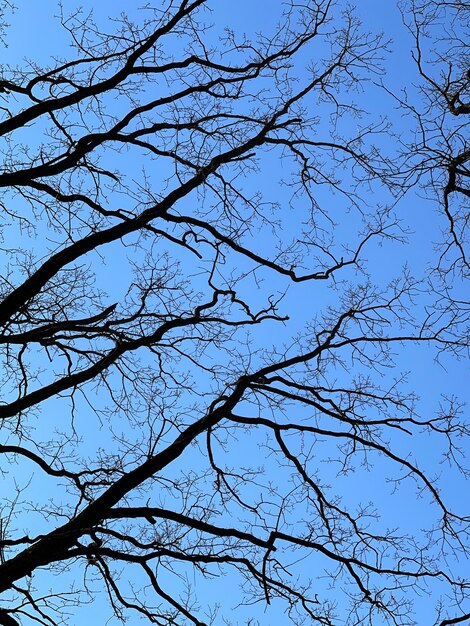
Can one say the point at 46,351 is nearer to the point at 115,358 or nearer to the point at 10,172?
the point at 115,358

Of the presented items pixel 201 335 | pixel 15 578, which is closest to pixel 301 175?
pixel 201 335

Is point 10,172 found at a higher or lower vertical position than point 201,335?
higher

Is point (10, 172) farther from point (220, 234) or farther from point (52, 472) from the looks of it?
point (52, 472)

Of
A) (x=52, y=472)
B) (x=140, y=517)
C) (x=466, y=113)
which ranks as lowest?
(x=140, y=517)

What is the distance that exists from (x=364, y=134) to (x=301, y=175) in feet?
2.46

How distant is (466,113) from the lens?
22.7ft

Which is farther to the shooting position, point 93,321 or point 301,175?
point 301,175

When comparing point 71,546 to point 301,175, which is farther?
point 301,175

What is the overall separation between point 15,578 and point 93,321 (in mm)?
2277

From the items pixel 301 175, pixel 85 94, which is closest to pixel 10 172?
pixel 85 94

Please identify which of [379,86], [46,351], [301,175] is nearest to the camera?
[379,86]

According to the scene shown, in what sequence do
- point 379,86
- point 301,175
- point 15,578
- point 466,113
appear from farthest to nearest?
1. point 301,175
2. point 379,86
3. point 466,113
4. point 15,578

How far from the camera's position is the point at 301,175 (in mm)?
8414

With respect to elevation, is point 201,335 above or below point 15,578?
above
